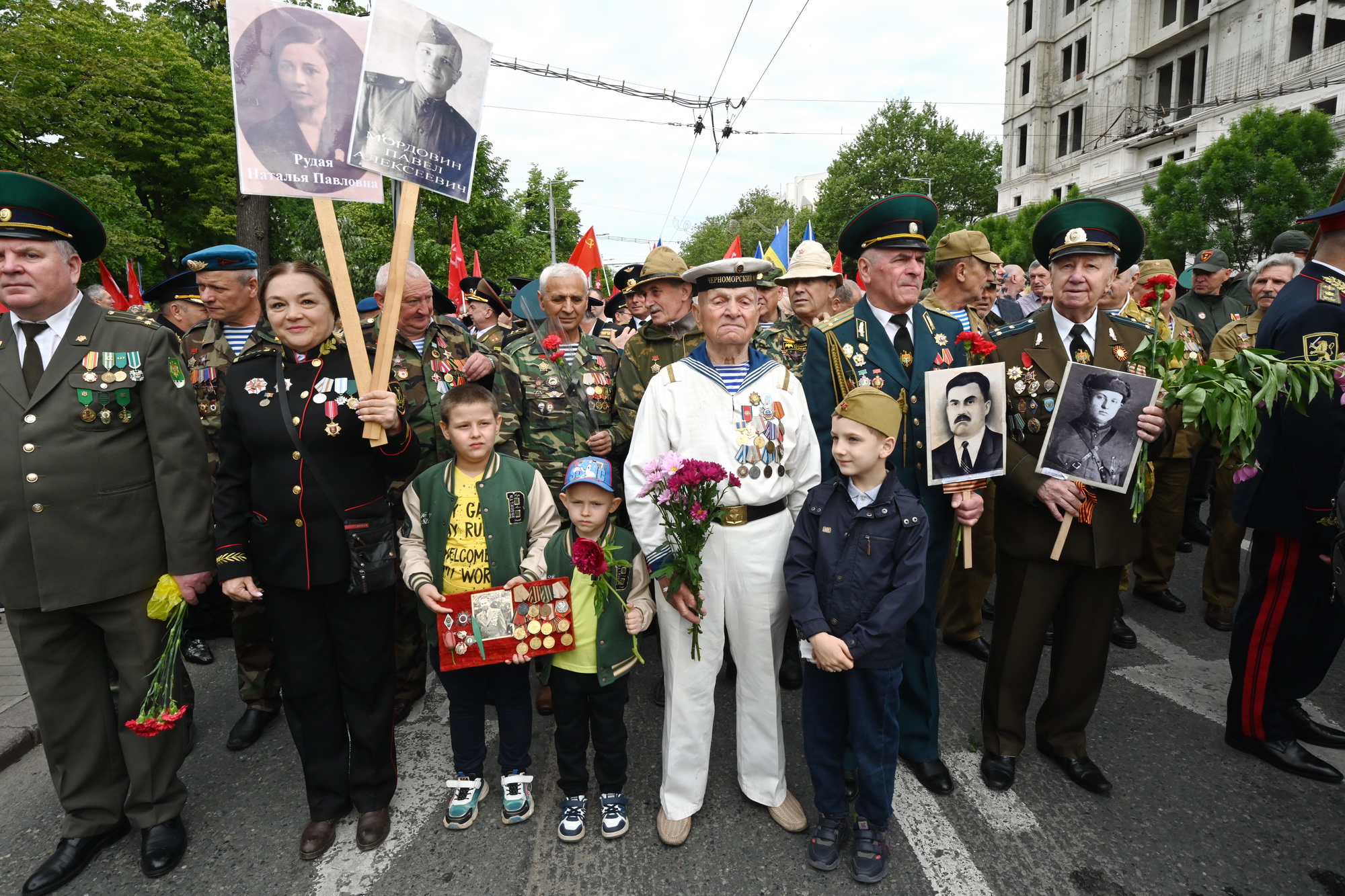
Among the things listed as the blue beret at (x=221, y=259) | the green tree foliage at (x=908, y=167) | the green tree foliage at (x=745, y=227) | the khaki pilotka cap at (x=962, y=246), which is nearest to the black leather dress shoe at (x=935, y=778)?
the khaki pilotka cap at (x=962, y=246)

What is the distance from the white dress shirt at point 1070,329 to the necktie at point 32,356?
434cm

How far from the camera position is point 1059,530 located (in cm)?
332

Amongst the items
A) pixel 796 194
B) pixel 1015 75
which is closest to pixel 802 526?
pixel 1015 75

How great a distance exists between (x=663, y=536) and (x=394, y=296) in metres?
1.41

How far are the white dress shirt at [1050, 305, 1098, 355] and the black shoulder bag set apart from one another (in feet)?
10.4

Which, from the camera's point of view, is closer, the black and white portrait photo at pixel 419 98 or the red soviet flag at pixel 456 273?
the black and white portrait photo at pixel 419 98

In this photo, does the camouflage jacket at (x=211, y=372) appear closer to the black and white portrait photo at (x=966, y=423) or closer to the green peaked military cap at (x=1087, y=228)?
the black and white portrait photo at (x=966, y=423)

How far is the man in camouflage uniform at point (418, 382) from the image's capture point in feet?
13.7

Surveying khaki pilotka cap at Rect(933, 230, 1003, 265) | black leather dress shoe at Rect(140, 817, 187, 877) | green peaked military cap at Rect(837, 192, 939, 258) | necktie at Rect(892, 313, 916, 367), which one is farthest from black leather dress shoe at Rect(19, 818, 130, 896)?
khaki pilotka cap at Rect(933, 230, 1003, 265)

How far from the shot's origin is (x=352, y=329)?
8.77ft

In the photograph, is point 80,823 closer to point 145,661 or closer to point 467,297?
point 145,661

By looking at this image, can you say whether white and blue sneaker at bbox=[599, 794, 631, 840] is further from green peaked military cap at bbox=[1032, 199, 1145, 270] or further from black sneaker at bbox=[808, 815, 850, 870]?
green peaked military cap at bbox=[1032, 199, 1145, 270]

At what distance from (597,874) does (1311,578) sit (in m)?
3.64

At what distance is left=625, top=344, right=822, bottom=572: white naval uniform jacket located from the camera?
118 inches
